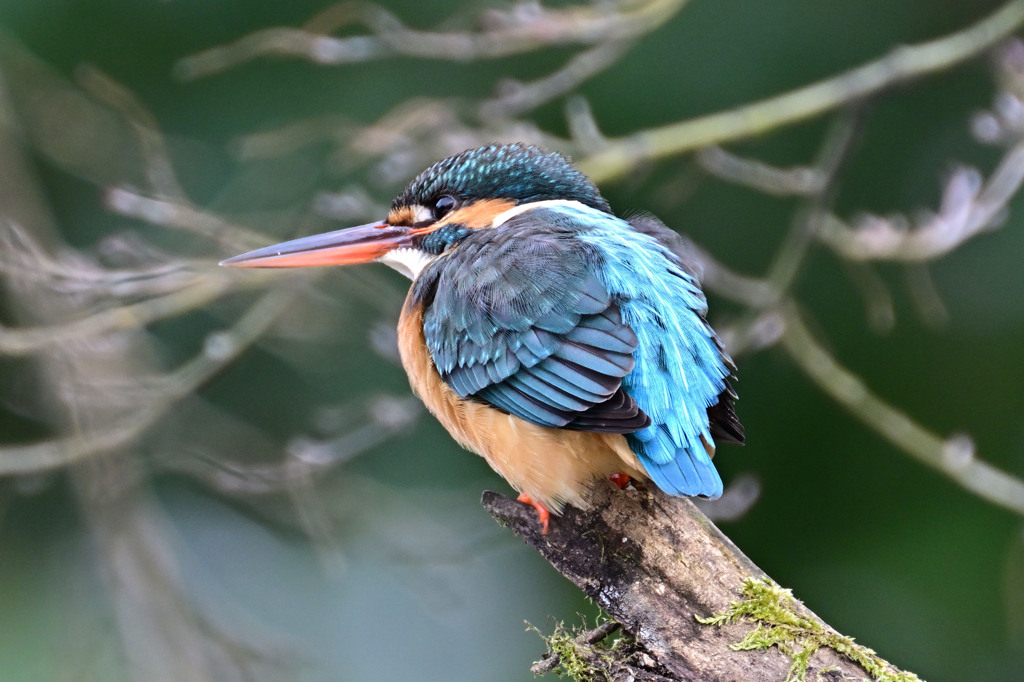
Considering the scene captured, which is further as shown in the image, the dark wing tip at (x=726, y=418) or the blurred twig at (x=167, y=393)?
the blurred twig at (x=167, y=393)

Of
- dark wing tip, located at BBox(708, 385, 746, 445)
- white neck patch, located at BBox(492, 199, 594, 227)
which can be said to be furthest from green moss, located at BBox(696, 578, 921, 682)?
white neck patch, located at BBox(492, 199, 594, 227)

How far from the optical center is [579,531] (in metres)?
1.91

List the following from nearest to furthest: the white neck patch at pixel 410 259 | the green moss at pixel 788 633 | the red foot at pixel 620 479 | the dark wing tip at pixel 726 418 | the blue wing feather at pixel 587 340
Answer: the green moss at pixel 788 633
the blue wing feather at pixel 587 340
the red foot at pixel 620 479
the dark wing tip at pixel 726 418
the white neck patch at pixel 410 259

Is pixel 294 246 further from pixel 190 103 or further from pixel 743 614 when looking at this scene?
pixel 190 103

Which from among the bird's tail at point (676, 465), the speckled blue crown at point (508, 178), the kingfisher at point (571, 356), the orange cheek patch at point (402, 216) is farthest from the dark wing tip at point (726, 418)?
the orange cheek patch at point (402, 216)

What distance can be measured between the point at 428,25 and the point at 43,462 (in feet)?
7.56

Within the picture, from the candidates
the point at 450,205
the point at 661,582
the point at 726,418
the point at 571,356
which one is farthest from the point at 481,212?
the point at 661,582

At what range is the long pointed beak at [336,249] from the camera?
2512mm

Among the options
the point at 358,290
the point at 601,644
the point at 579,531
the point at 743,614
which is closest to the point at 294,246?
the point at 358,290

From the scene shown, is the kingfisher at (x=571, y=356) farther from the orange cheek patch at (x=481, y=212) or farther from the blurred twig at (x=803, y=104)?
the blurred twig at (x=803, y=104)

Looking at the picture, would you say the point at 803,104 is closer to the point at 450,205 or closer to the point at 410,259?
the point at 450,205

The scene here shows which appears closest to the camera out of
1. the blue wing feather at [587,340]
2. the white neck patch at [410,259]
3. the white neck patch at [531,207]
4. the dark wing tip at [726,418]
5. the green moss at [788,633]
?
the green moss at [788,633]

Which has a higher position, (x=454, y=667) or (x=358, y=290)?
(x=358, y=290)

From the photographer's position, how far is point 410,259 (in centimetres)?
253
